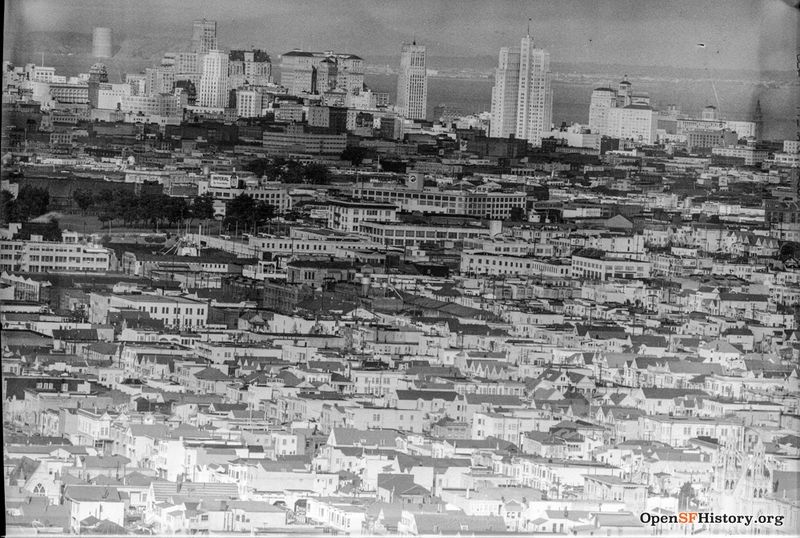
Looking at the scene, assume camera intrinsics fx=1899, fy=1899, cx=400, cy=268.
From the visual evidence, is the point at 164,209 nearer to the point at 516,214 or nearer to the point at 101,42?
the point at 101,42

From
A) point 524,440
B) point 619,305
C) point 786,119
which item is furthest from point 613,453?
point 786,119

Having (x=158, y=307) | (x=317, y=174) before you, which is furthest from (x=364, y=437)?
(x=317, y=174)

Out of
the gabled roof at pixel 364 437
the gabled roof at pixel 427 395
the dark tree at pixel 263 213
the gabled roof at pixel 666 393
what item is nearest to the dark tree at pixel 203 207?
the dark tree at pixel 263 213

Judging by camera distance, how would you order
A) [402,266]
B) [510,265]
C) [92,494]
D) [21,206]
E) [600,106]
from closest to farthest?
1. [92,494]
2. [21,206]
3. [402,266]
4. [510,265]
5. [600,106]

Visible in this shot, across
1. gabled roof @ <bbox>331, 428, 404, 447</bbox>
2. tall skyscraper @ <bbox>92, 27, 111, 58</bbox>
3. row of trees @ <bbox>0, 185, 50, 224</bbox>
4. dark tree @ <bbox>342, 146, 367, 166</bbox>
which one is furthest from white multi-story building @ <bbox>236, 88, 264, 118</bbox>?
gabled roof @ <bbox>331, 428, 404, 447</bbox>

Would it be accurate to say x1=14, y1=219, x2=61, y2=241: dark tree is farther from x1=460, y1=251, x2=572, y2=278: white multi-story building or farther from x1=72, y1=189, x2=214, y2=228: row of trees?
x1=460, y1=251, x2=572, y2=278: white multi-story building

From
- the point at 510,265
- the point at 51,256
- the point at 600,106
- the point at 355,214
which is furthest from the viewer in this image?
the point at 600,106

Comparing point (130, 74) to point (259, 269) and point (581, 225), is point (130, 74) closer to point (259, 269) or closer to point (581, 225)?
point (259, 269)
